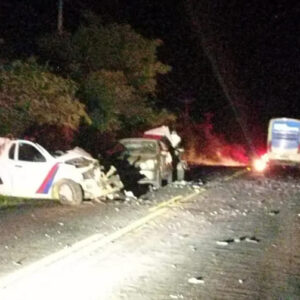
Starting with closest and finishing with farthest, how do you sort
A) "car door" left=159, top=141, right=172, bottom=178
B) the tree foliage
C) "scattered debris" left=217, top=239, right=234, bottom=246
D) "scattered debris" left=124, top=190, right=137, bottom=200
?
1. "scattered debris" left=217, top=239, right=234, bottom=246
2. "scattered debris" left=124, top=190, right=137, bottom=200
3. the tree foliage
4. "car door" left=159, top=141, right=172, bottom=178

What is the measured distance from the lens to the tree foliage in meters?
22.6

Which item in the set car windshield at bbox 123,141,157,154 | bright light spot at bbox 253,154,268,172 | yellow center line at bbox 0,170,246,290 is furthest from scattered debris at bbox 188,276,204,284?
bright light spot at bbox 253,154,268,172

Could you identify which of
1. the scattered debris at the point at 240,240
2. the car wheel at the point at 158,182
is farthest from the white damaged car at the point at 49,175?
the scattered debris at the point at 240,240

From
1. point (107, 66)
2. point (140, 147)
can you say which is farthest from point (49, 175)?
point (107, 66)

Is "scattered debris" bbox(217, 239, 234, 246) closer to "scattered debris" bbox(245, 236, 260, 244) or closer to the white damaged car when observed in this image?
"scattered debris" bbox(245, 236, 260, 244)

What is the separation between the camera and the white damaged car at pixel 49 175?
18.1 m

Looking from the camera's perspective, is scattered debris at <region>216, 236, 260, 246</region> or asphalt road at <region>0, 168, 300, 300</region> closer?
asphalt road at <region>0, 168, 300, 300</region>

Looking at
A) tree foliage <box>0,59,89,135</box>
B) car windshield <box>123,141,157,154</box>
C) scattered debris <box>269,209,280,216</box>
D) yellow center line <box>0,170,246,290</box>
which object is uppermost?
tree foliage <box>0,59,89,135</box>

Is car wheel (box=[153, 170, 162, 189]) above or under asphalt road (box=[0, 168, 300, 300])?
above

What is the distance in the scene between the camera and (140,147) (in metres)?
23.3

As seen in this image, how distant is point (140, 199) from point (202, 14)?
114 feet

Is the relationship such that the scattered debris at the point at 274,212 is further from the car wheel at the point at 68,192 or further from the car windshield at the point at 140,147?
the car windshield at the point at 140,147

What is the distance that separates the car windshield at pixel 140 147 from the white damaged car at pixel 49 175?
4.29 meters

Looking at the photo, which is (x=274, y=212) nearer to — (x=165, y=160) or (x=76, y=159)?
(x=76, y=159)
